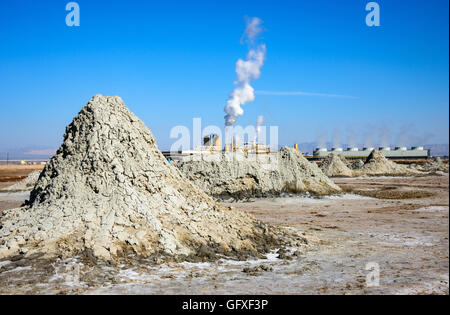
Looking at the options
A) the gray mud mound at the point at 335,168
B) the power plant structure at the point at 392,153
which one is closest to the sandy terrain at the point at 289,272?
the gray mud mound at the point at 335,168

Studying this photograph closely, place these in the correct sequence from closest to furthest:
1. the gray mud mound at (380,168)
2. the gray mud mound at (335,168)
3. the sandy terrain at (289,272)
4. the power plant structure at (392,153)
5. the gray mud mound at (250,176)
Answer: the sandy terrain at (289,272)
the gray mud mound at (250,176)
the gray mud mound at (335,168)
the gray mud mound at (380,168)
the power plant structure at (392,153)

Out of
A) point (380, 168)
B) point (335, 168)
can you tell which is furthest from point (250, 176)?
point (380, 168)

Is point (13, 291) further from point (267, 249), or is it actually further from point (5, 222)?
point (267, 249)

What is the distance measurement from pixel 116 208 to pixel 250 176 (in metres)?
15.2

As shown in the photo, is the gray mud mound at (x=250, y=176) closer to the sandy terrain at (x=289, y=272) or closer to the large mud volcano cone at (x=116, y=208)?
the sandy terrain at (x=289, y=272)

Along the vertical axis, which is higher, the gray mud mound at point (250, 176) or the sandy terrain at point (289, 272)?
the gray mud mound at point (250, 176)

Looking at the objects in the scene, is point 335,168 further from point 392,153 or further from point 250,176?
point 392,153

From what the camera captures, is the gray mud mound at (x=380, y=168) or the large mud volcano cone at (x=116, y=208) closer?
the large mud volcano cone at (x=116, y=208)

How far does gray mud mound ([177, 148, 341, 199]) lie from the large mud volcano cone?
12.0 m

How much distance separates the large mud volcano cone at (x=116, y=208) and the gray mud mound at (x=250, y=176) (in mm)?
11974

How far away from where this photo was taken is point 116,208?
8820 mm

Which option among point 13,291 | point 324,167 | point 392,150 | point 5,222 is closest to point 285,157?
point 5,222

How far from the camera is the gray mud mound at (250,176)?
22922mm
